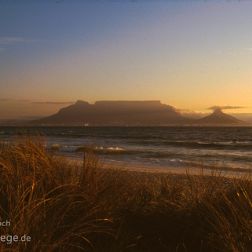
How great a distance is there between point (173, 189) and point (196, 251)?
4.64ft

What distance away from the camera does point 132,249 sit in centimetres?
482

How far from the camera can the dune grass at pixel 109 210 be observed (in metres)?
4.32

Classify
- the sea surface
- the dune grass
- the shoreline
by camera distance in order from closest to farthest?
the dune grass < the shoreline < the sea surface

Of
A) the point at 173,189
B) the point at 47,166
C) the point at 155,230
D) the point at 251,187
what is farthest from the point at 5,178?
the point at 251,187

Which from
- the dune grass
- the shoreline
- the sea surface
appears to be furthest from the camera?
the sea surface

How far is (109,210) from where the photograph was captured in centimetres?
513

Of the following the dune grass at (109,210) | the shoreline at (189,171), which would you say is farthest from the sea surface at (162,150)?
the dune grass at (109,210)

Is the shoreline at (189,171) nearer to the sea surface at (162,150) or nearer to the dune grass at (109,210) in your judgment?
the sea surface at (162,150)

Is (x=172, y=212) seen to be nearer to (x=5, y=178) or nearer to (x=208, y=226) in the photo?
(x=208, y=226)

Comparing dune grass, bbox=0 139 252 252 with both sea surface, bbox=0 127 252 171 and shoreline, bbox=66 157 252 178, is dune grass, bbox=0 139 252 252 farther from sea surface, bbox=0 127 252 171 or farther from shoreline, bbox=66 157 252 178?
sea surface, bbox=0 127 252 171

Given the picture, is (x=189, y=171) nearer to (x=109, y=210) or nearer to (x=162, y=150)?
(x=109, y=210)

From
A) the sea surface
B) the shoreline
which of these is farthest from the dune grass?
the sea surface

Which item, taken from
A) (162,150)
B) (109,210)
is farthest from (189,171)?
(162,150)

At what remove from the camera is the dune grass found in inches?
170
